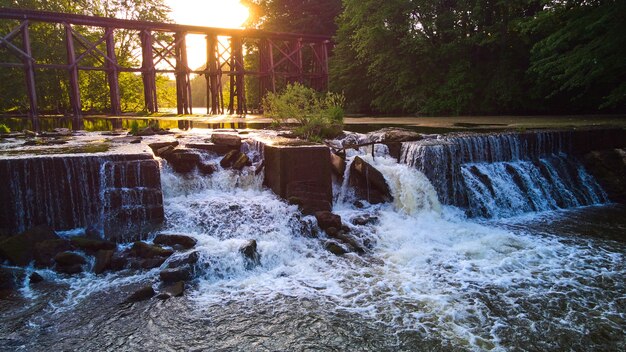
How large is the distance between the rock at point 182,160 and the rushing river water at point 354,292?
72 centimetres

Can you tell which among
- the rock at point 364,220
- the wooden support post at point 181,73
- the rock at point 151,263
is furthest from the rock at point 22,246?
the wooden support post at point 181,73

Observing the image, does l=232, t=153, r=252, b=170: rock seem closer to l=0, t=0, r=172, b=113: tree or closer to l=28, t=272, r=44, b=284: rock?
l=28, t=272, r=44, b=284: rock

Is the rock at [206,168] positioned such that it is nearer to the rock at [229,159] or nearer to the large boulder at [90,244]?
the rock at [229,159]

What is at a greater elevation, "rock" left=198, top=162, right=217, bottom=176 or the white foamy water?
"rock" left=198, top=162, right=217, bottom=176

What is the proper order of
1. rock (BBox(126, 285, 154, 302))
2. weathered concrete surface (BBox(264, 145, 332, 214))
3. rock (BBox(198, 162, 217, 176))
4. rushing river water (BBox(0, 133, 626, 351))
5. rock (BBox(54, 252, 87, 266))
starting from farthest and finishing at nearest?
rock (BBox(198, 162, 217, 176)) → weathered concrete surface (BBox(264, 145, 332, 214)) → rock (BBox(54, 252, 87, 266)) → rock (BBox(126, 285, 154, 302)) → rushing river water (BBox(0, 133, 626, 351))

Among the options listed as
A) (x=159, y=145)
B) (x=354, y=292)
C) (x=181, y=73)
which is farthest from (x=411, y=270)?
(x=181, y=73)

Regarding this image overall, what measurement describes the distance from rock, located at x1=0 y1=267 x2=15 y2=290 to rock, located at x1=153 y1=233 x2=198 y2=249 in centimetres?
196

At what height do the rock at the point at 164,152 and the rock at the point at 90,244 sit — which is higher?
the rock at the point at 164,152

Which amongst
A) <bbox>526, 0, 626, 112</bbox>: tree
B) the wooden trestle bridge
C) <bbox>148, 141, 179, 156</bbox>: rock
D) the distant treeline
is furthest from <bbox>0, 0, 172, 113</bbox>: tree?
<bbox>526, 0, 626, 112</bbox>: tree

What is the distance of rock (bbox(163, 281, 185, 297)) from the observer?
213 inches

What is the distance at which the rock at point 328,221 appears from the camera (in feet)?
24.8

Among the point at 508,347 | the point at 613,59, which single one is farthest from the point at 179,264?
the point at 613,59

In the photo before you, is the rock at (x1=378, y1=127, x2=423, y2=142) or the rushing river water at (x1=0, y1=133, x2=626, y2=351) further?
the rock at (x1=378, y1=127, x2=423, y2=142)

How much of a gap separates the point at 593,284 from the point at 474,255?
160 centimetres
